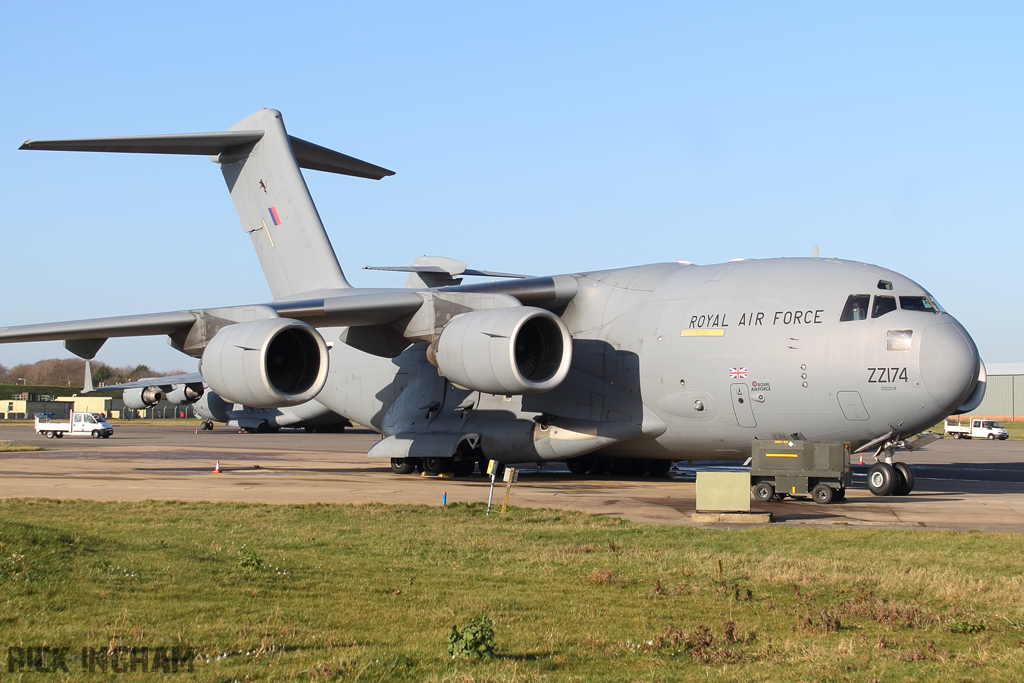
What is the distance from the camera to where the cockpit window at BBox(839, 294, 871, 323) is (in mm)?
15125

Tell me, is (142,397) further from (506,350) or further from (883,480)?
(883,480)

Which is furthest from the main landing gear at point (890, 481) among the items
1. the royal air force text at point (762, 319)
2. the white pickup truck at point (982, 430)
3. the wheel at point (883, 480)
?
the white pickup truck at point (982, 430)

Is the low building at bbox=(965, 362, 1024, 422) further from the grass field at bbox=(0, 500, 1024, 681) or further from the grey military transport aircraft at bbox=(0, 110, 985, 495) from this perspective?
the grass field at bbox=(0, 500, 1024, 681)

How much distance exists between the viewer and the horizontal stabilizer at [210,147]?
1871cm

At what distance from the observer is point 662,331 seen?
668 inches

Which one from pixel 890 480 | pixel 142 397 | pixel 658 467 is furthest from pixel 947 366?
pixel 142 397

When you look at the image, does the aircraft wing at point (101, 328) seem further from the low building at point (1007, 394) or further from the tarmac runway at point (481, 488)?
the low building at point (1007, 394)

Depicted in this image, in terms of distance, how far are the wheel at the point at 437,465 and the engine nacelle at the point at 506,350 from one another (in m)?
2.67

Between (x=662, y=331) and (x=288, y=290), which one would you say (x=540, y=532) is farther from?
(x=288, y=290)

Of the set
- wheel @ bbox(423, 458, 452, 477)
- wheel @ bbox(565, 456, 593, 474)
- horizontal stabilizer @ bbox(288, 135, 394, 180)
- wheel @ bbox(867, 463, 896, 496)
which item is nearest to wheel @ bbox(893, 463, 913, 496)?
wheel @ bbox(867, 463, 896, 496)

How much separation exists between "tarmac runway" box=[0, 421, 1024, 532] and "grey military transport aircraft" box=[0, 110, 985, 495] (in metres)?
0.93

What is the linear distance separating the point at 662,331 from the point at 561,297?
91.8 inches

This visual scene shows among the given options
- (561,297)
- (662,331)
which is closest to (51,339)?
(561,297)

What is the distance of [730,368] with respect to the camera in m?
16.0
